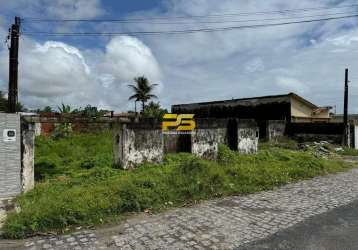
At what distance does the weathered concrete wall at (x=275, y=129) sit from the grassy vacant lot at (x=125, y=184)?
708 centimetres

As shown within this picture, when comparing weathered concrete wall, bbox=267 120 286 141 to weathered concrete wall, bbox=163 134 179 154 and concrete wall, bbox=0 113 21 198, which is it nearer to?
weathered concrete wall, bbox=163 134 179 154

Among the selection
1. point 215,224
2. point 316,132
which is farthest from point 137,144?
point 316,132

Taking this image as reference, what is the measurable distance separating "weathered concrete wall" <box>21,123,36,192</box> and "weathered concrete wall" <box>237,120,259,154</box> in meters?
7.49

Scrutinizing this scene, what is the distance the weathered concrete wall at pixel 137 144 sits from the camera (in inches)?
310

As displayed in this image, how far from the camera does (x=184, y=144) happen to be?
992 cm

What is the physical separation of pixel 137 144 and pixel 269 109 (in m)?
15.7

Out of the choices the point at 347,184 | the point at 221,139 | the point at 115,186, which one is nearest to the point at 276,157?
the point at 221,139

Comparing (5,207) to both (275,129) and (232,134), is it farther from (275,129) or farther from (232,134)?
(275,129)

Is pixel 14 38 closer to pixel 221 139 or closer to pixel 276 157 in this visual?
pixel 221 139

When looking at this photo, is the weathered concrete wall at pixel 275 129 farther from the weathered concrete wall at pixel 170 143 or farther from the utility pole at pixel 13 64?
the utility pole at pixel 13 64

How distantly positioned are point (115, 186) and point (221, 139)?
5755mm

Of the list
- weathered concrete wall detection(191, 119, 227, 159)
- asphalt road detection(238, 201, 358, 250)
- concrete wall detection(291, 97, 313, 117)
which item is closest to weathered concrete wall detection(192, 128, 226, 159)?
weathered concrete wall detection(191, 119, 227, 159)

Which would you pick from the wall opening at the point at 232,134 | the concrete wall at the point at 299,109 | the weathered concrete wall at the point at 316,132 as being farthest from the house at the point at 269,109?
the wall opening at the point at 232,134
